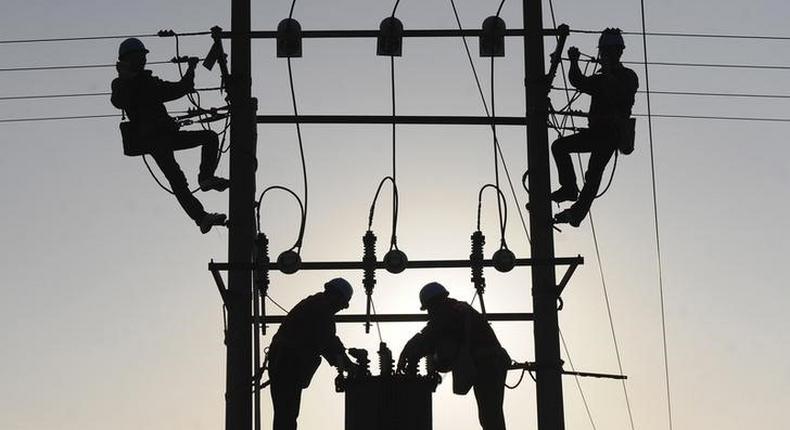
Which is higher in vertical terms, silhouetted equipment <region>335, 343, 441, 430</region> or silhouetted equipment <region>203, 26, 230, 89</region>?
silhouetted equipment <region>203, 26, 230, 89</region>

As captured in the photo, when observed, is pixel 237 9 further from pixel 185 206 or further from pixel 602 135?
pixel 602 135

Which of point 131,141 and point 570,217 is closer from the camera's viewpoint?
point 570,217

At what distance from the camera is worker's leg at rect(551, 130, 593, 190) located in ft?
47.0

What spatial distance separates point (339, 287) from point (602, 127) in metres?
3.16

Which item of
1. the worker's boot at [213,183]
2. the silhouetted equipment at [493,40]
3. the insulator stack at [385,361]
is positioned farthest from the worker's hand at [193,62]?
the insulator stack at [385,361]

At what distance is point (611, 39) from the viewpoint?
14.3 metres

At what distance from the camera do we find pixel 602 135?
14.3 meters

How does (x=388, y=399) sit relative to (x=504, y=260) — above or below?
below

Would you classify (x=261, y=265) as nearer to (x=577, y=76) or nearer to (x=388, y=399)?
(x=388, y=399)

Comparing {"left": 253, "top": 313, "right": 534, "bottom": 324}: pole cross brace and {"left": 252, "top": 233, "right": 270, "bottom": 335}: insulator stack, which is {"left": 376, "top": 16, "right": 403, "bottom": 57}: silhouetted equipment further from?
{"left": 253, "top": 313, "right": 534, "bottom": 324}: pole cross brace

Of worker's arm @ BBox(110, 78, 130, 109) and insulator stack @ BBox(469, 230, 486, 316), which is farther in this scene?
worker's arm @ BBox(110, 78, 130, 109)

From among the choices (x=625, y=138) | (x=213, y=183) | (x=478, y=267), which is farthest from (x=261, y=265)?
(x=625, y=138)

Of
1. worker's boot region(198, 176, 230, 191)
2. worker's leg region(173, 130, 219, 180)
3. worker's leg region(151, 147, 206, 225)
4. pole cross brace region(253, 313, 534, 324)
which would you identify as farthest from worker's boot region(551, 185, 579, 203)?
worker's leg region(151, 147, 206, 225)

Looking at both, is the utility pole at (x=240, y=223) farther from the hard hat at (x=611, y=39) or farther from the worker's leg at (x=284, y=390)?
the hard hat at (x=611, y=39)
